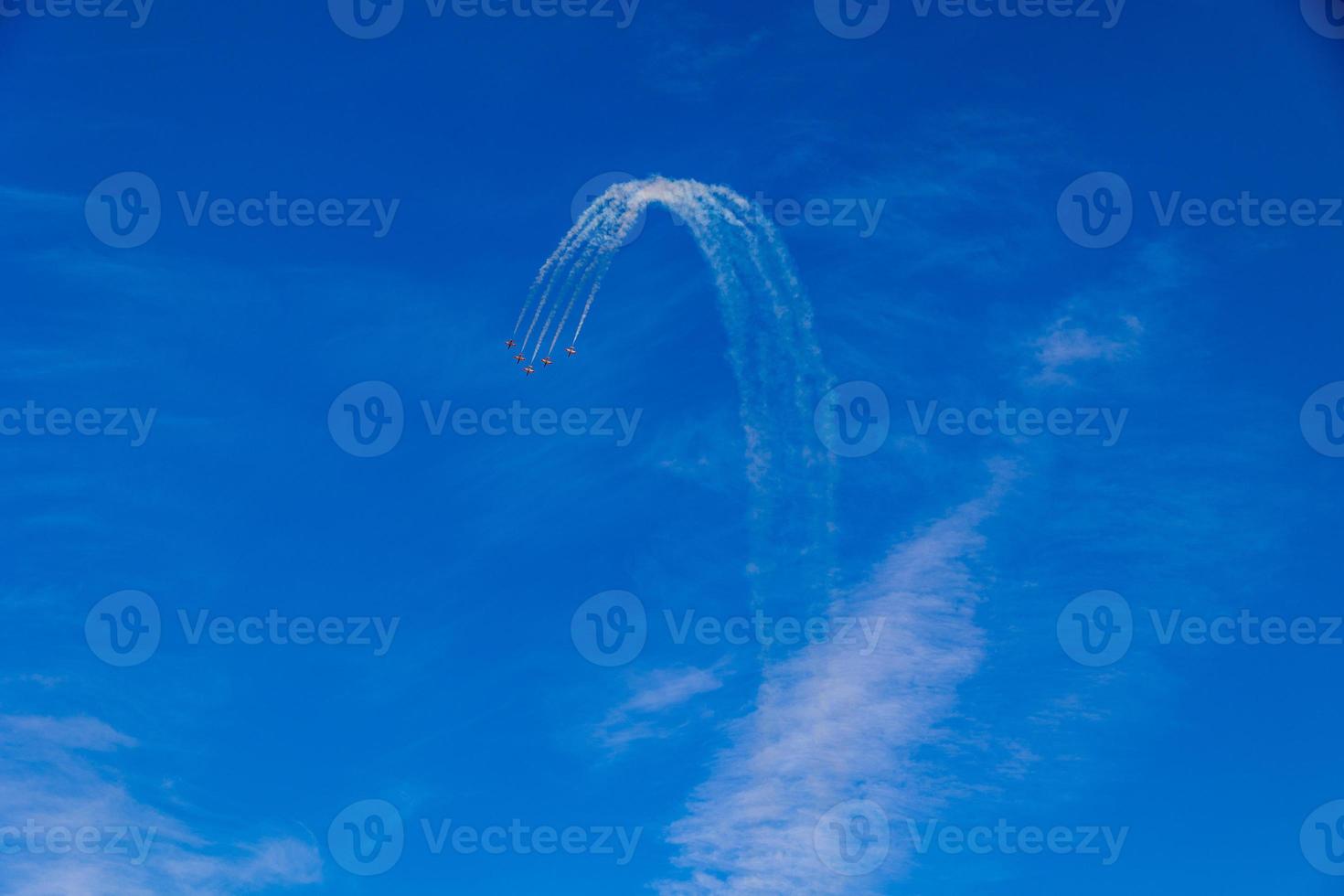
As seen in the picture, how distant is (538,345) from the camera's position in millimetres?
74062

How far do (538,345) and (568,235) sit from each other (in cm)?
1069

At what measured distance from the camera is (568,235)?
68875 mm

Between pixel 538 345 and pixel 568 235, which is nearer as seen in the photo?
pixel 568 235
